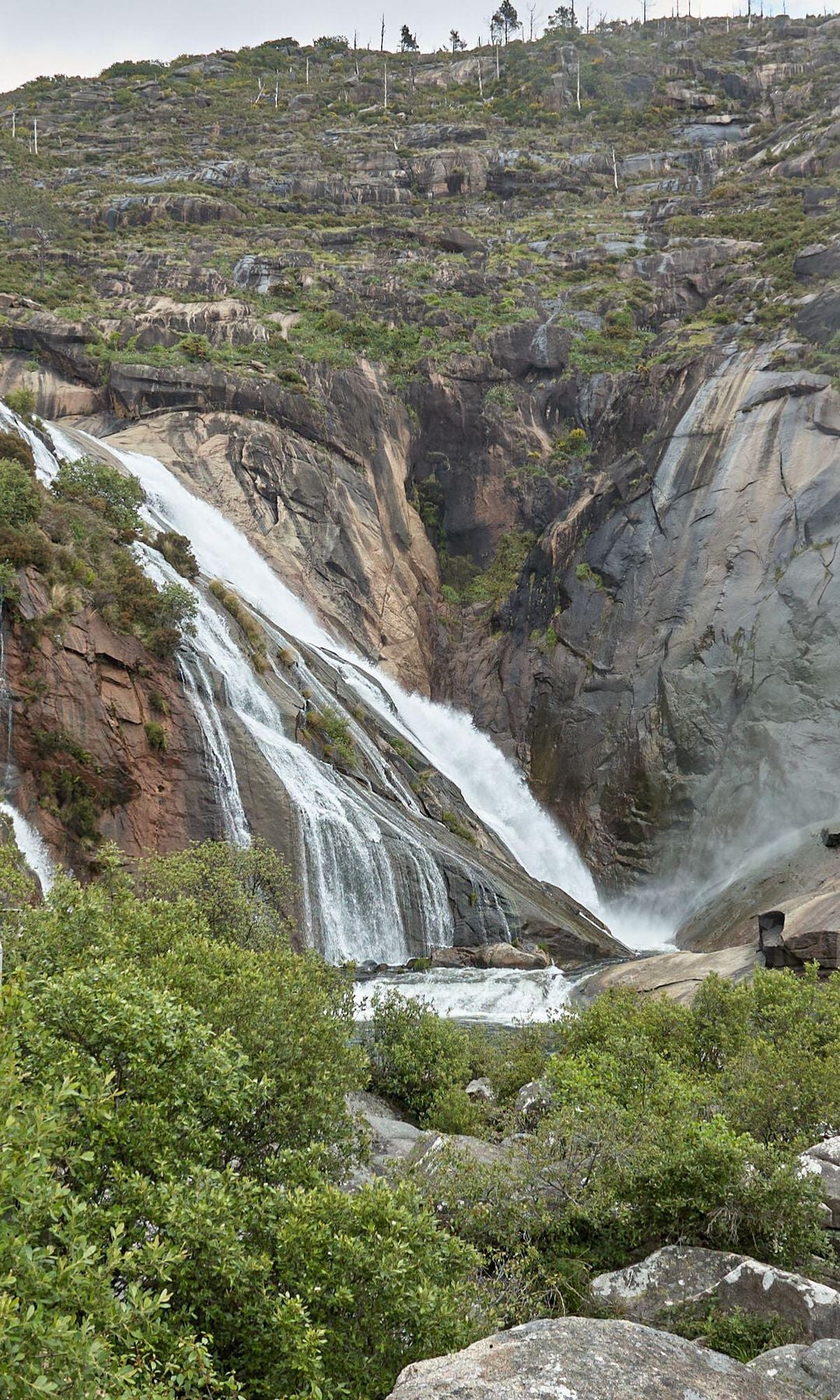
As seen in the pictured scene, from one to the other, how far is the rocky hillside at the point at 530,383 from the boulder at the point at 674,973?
516 inches

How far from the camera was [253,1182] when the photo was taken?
7.78 metres

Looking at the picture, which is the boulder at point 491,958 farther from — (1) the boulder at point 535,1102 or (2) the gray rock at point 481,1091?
(1) the boulder at point 535,1102

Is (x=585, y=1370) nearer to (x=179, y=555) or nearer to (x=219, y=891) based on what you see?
(x=219, y=891)

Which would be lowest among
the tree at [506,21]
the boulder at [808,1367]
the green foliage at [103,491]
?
the boulder at [808,1367]

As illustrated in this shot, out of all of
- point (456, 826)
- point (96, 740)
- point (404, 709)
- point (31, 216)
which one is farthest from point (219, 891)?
point (31, 216)

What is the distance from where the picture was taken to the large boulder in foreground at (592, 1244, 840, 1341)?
25.9 ft

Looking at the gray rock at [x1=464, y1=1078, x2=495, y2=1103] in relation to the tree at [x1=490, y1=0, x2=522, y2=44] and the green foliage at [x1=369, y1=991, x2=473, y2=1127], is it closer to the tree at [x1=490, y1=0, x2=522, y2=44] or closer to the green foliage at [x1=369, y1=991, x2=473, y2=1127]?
the green foliage at [x1=369, y1=991, x2=473, y2=1127]

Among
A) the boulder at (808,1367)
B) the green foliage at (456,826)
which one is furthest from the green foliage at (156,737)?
the boulder at (808,1367)

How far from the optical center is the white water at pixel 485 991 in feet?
85.1

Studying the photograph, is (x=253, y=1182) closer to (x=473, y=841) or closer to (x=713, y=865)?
(x=473, y=841)

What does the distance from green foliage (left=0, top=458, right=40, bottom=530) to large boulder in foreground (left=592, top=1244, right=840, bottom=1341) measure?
1062 inches

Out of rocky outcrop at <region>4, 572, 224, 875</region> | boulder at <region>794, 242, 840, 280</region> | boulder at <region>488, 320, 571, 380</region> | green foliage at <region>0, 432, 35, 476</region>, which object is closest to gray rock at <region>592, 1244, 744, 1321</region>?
rocky outcrop at <region>4, 572, 224, 875</region>

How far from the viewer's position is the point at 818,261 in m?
56.8

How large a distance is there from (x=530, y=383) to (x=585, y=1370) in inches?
2676
